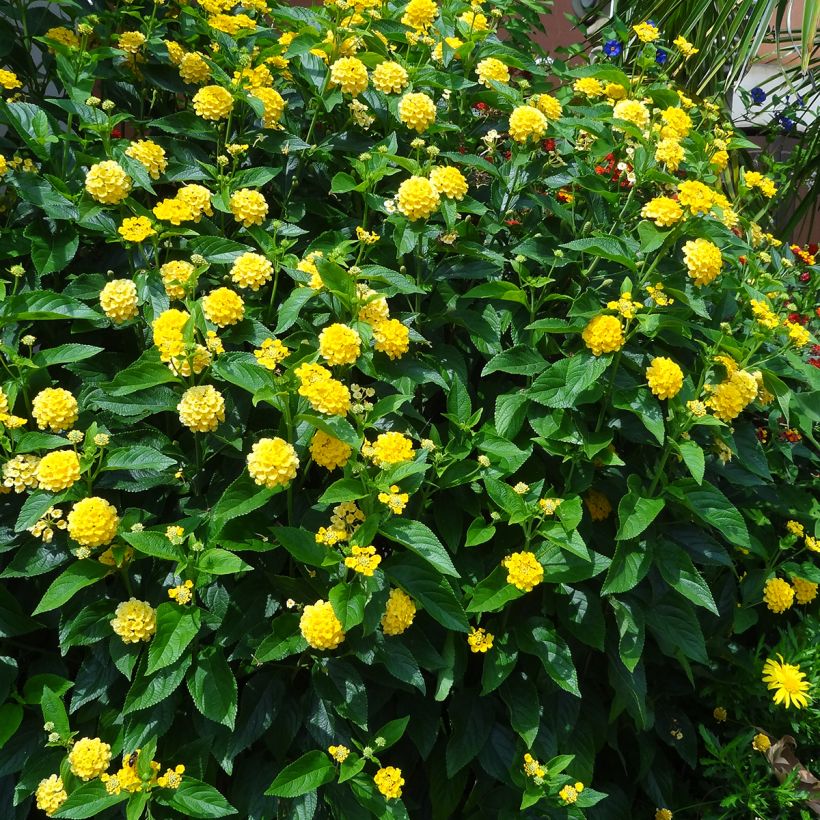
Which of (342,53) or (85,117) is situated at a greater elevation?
(342,53)

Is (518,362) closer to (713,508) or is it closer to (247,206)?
(713,508)

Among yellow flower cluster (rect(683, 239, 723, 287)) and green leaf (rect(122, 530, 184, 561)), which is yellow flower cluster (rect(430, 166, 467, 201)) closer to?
yellow flower cluster (rect(683, 239, 723, 287))

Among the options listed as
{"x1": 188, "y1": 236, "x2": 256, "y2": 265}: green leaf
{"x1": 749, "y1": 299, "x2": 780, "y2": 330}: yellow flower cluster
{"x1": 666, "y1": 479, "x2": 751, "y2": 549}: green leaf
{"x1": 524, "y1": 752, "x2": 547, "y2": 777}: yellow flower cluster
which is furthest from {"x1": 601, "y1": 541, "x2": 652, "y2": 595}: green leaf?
{"x1": 188, "y1": 236, "x2": 256, "y2": 265}: green leaf

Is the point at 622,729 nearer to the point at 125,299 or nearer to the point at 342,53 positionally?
the point at 125,299

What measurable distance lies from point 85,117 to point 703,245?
150cm

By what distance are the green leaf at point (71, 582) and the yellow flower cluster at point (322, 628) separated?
17.7 inches

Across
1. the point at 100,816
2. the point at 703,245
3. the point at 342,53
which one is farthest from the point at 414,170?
the point at 100,816

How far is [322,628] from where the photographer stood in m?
1.57

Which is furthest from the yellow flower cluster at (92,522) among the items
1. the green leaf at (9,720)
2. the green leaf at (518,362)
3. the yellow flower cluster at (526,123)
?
the yellow flower cluster at (526,123)

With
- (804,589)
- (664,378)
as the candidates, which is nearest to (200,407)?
(664,378)

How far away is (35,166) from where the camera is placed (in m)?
2.05

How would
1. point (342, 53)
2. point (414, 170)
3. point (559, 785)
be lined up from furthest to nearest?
point (342, 53), point (414, 170), point (559, 785)

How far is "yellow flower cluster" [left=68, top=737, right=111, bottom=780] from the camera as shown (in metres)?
1.61

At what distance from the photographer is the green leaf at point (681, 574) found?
1894 millimetres
